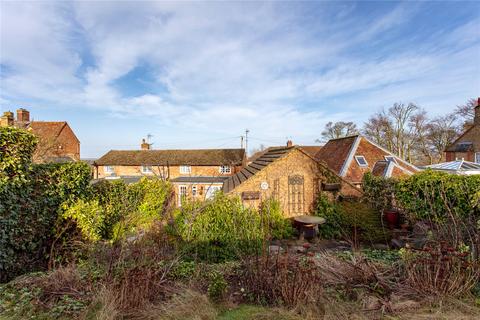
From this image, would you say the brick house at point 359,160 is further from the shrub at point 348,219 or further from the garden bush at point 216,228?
the garden bush at point 216,228

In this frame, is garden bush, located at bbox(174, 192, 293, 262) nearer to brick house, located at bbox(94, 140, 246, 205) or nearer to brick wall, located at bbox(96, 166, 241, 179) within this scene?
brick house, located at bbox(94, 140, 246, 205)

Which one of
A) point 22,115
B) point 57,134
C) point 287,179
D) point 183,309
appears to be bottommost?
point 183,309

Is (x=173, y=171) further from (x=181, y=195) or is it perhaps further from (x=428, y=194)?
(x=428, y=194)

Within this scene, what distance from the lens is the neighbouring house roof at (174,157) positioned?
32.6 metres

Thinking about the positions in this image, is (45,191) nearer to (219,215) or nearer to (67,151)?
(219,215)

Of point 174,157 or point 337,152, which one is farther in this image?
point 174,157

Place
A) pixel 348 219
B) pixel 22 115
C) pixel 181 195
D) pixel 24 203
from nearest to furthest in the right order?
pixel 24 203, pixel 181 195, pixel 348 219, pixel 22 115

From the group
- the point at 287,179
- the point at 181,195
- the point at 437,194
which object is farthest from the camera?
the point at 287,179

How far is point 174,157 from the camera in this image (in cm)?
3394

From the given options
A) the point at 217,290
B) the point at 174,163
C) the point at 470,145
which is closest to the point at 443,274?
the point at 217,290

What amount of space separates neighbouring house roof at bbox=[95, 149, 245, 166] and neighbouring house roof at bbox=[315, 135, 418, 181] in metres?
13.3

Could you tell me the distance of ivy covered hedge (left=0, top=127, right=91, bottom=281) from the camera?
19.0 ft

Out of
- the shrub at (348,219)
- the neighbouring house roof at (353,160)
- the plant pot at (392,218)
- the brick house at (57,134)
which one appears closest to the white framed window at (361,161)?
the neighbouring house roof at (353,160)

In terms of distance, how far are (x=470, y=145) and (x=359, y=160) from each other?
21.1 meters
